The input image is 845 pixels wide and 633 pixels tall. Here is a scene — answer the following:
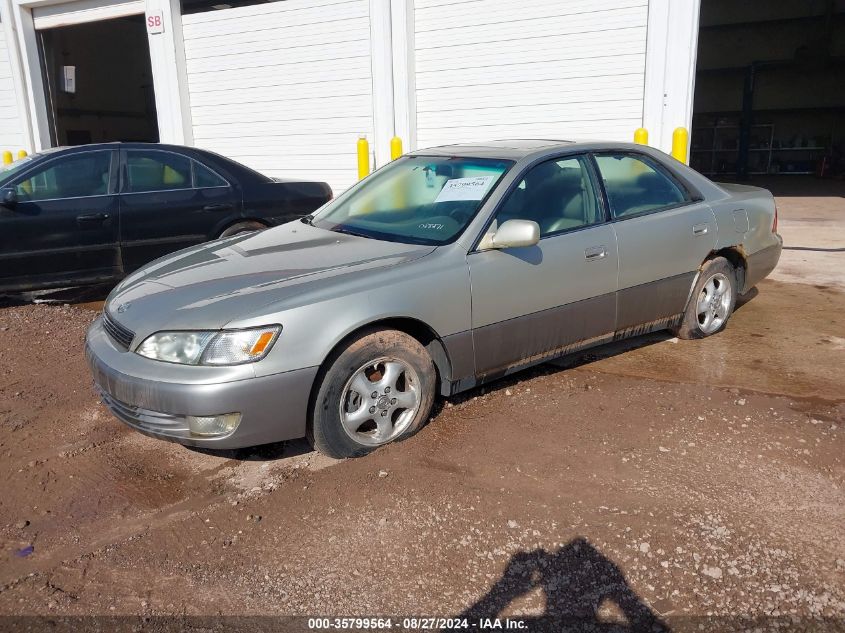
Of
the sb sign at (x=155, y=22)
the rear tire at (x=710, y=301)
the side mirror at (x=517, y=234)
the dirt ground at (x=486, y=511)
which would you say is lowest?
the dirt ground at (x=486, y=511)

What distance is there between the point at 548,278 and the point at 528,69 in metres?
6.56

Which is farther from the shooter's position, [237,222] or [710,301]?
A: [237,222]

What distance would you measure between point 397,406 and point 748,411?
6.49ft

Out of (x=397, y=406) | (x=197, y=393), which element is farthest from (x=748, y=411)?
(x=197, y=393)

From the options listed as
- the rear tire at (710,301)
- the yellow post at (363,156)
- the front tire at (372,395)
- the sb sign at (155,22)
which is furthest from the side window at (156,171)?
the sb sign at (155,22)

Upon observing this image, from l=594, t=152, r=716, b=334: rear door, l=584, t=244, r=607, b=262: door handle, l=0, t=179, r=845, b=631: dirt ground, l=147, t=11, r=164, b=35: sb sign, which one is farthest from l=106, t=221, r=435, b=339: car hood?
l=147, t=11, r=164, b=35: sb sign

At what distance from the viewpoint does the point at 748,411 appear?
388cm

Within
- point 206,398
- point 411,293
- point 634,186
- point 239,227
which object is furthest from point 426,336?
point 239,227

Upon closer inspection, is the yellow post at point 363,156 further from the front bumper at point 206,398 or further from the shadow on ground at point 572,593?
the shadow on ground at point 572,593

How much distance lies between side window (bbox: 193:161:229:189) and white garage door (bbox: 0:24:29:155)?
31.6ft

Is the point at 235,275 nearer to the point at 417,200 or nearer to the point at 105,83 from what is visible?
the point at 417,200

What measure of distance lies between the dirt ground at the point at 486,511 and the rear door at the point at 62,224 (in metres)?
1.82

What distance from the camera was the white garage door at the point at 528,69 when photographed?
355 inches

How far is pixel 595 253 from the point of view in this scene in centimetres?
410
